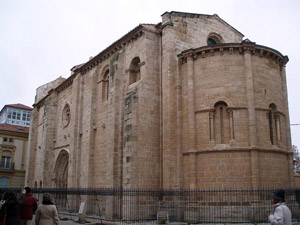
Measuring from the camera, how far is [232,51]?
15562 millimetres

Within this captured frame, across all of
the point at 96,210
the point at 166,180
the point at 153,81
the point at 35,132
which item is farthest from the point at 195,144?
the point at 35,132

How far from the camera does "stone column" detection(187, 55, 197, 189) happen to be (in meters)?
15.0

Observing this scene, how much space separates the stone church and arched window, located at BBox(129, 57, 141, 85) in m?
0.06

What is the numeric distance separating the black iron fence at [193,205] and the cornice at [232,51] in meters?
6.51

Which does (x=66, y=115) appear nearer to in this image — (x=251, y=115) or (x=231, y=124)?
(x=231, y=124)

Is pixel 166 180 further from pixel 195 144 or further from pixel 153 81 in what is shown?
pixel 153 81

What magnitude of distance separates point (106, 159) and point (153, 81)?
5853 millimetres

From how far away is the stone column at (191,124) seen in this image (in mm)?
14961

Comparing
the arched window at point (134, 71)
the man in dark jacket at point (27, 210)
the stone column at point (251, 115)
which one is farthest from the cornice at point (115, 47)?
the man in dark jacket at point (27, 210)

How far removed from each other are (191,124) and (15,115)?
38116 mm

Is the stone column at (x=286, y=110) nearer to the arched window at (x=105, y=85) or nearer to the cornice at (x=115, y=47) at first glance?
the cornice at (x=115, y=47)

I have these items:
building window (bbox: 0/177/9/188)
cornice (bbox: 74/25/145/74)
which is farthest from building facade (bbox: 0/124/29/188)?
cornice (bbox: 74/25/145/74)

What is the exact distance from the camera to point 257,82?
1540 cm

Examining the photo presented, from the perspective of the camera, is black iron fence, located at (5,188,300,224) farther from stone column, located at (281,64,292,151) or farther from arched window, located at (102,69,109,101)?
arched window, located at (102,69,109,101)
